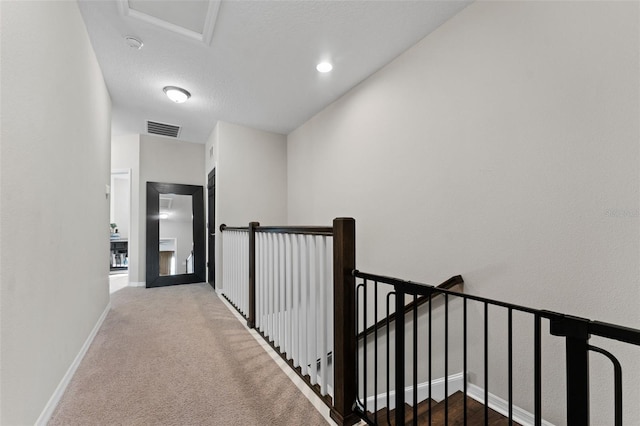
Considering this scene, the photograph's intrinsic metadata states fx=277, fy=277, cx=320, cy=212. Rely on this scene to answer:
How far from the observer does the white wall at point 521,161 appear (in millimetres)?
1386

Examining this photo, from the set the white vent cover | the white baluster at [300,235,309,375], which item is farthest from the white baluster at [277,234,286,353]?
the white vent cover

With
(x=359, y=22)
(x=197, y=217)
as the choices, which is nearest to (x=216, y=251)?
(x=197, y=217)

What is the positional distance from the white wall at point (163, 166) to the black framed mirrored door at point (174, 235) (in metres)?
0.09

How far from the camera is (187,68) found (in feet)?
9.06

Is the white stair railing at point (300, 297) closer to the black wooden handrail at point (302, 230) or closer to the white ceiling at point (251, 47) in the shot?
the black wooden handrail at point (302, 230)

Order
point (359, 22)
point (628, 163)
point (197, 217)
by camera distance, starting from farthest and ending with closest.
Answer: point (197, 217), point (359, 22), point (628, 163)

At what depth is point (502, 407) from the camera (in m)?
1.83

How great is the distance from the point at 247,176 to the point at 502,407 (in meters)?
3.94

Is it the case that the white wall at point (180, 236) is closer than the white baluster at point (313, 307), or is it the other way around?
the white baluster at point (313, 307)

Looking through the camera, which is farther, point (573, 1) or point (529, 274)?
point (529, 274)

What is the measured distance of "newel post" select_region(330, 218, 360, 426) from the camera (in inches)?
57.8

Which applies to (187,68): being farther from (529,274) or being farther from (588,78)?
(529,274)

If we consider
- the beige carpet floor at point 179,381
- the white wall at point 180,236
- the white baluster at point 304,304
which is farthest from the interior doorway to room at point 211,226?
the white baluster at point 304,304

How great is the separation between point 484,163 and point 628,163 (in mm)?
699
